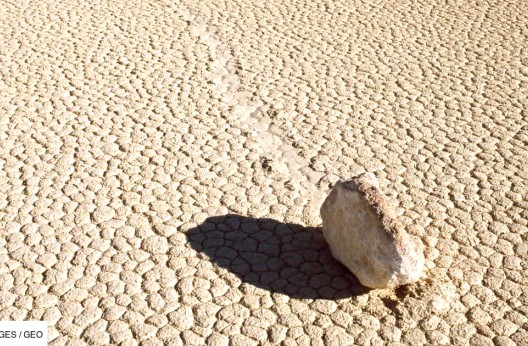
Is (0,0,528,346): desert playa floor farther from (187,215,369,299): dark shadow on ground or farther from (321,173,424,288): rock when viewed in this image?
(321,173,424,288): rock

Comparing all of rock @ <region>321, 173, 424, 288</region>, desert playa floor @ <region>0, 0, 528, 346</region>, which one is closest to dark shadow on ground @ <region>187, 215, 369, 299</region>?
desert playa floor @ <region>0, 0, 528, 346</region>

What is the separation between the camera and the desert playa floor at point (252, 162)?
447 cm

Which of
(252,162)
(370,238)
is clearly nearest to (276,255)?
(370,238)

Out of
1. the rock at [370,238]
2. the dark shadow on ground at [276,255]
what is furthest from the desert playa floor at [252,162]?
the rock at [370,238]

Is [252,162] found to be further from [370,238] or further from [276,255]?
[370,238]

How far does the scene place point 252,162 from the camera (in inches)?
233

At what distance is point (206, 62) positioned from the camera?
297 inches

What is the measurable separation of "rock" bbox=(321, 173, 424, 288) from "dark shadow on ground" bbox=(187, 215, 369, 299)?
13cm

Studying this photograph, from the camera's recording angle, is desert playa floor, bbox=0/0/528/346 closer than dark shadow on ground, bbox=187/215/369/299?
Yes

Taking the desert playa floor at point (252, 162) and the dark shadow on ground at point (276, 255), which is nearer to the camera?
the desert playa floor at point (252, 162)

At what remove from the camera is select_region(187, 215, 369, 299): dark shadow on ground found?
4.67 meters

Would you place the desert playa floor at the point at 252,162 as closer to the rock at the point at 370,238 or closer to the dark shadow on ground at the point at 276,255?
the dark shadow on ground at the point at 276,255

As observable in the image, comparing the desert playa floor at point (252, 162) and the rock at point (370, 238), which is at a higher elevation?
the rock at point (370, 238)

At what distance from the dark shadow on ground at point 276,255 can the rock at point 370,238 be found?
0.42 feet
